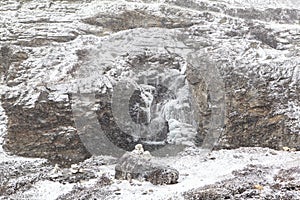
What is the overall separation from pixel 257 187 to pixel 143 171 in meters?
4.97

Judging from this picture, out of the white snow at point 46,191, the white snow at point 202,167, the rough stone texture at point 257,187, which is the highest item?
the rough stone texture at point 257,187

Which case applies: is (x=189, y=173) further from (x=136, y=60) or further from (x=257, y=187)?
(x=136, y=60)

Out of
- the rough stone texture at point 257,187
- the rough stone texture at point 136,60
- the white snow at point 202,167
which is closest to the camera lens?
the rough stone texture at point 257,187

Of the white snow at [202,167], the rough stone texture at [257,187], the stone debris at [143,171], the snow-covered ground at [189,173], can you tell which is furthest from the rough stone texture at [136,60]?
the rough stone texture at [257,187]

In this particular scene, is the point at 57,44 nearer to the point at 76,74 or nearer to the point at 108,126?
the point at 76,74

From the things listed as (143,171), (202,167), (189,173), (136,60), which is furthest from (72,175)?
(136,60)

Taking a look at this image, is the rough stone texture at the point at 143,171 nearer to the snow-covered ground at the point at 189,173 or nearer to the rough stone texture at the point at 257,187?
the snow-covered ground at the point at 189,173

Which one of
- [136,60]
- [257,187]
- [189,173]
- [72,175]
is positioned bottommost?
[72,175]

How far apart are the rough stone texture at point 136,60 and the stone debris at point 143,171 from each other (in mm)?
4503

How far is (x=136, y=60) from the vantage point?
2544cm

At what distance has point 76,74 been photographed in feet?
78.1

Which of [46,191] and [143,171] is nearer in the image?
[46,191]

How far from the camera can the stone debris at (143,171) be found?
16.2 metres

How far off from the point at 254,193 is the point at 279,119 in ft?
27.5
